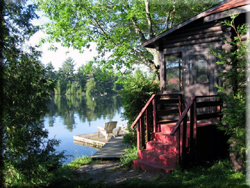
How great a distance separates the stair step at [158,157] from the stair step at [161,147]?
0.45 feet

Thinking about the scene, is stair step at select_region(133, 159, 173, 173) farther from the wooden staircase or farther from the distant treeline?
the distant treeline

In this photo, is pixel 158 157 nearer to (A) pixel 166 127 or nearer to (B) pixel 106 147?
(A) pixel 166 127

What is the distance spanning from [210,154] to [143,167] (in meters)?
1.98

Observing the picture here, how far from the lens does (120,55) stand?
1345cm

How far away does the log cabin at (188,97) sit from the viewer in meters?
6.71

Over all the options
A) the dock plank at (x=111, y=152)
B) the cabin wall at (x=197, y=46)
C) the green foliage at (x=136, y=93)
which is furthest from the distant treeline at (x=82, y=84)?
the cabin wall at (x=197, y=46)

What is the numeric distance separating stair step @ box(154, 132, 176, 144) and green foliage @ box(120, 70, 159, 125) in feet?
7.52

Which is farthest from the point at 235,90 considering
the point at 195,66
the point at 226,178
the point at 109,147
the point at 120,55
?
the point at 120,55

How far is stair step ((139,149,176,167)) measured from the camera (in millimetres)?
6727

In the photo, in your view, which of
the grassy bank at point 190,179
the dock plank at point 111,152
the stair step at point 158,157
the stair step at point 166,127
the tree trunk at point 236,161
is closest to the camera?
the grassy bank at point 190,179

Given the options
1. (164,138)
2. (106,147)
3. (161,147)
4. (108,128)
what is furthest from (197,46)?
(108,128)

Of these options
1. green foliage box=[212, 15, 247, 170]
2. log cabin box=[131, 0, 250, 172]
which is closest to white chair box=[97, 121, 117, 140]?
log cabin box=[131, 0, 250, 172]

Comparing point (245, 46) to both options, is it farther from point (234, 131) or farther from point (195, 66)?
point (195, 66)

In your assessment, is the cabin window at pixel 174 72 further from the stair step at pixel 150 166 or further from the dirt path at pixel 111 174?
the dirt path at pixel 111 174
